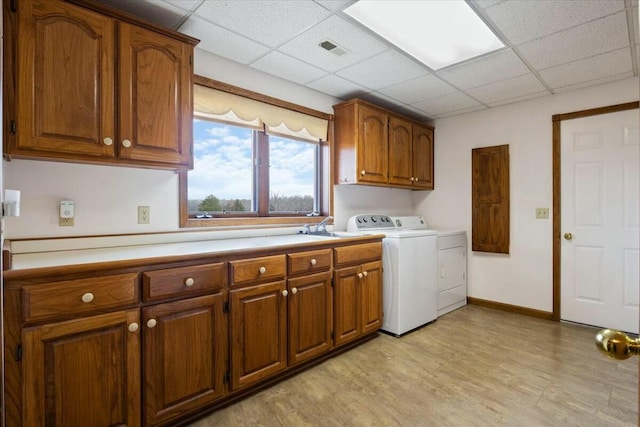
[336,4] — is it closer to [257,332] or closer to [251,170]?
[251,170]

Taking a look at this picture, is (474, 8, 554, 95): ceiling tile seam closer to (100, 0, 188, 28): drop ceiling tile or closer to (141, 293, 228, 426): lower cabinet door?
(100, 0, 188, 28): drop ceiling tile

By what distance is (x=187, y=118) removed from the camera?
195cm

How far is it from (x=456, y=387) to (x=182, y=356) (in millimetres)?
1678

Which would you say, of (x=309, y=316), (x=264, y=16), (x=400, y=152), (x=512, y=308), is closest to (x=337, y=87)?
(x=400, y=152)

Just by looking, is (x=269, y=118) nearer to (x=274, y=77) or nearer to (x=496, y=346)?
(x=274, y=77)

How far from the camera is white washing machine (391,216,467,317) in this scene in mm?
3391

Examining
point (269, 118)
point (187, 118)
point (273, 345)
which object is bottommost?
point (273, 345)

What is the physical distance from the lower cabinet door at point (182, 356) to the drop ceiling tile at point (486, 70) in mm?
2531

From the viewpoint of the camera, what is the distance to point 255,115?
2641mm

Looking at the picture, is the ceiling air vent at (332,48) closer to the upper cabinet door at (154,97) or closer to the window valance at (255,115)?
the window valance at (255,115)

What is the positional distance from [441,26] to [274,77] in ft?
4.56

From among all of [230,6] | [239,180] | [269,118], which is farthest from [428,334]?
[230,6]

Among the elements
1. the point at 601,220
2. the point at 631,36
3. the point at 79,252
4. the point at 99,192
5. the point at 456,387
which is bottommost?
the point at 456,387

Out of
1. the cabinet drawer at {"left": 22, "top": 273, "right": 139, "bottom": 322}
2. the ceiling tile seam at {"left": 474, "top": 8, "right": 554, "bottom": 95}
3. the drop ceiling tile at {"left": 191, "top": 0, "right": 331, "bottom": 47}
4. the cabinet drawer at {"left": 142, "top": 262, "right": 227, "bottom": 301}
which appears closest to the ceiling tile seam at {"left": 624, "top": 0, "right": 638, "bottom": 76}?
the ceiling tile seam at {"left": 474, "top": 8, "right": 554, "bottom": 95}
